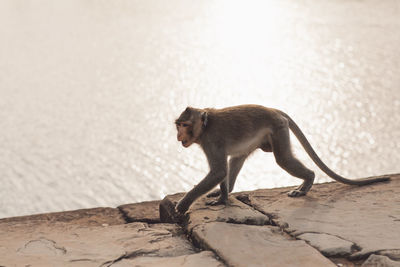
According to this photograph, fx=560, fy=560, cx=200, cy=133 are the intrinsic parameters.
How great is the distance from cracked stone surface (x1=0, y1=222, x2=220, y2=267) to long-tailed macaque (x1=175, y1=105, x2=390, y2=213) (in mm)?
370

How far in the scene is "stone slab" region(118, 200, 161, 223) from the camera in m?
3.86

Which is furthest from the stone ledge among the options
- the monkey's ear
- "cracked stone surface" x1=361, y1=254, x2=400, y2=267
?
the monkey's ear

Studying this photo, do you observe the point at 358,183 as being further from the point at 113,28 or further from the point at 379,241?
the point at 113,28

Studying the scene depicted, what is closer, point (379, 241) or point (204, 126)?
point (379, 241)

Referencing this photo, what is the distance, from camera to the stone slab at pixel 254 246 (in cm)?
287

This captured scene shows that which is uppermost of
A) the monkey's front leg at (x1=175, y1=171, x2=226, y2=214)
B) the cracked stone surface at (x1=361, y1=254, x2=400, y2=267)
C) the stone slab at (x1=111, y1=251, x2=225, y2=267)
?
the monkey's front leg at (x1=175, y1=171, x2=226, y2=214)

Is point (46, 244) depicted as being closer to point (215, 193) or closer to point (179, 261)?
point (179, 261)

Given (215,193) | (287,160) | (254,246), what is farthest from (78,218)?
(287,160)

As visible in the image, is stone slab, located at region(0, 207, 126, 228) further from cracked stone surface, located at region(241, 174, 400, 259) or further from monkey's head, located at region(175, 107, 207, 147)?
cracked stone surface, located at region(241, 174, 400, 259)

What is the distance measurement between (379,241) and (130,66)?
37.3 feet

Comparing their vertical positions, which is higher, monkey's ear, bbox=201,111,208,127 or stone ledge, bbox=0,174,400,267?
monkey's ear, bbox=201,111,208,127

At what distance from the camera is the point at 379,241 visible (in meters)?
3.12

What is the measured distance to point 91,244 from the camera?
3.20 m

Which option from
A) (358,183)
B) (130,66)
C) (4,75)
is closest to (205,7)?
(130,66)
